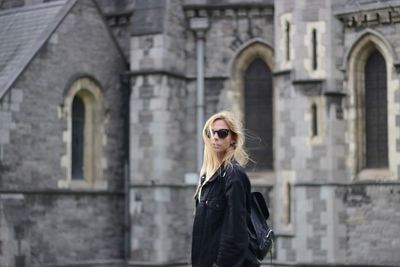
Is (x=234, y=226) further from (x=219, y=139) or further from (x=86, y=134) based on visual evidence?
(x=86, y=134)

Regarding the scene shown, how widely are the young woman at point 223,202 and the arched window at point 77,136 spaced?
1498cm

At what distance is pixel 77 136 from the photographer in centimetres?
2034

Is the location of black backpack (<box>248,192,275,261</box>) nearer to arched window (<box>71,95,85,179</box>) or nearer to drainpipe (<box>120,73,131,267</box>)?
arched window (<box>71,95,85,179</box>)

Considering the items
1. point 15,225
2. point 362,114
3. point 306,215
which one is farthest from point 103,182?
point 362,114

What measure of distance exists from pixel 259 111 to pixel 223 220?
52.2 ft

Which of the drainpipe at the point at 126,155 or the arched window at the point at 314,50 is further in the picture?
the drainpipe at the point at 126,155

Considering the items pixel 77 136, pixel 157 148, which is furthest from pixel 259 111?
pixel 77 136

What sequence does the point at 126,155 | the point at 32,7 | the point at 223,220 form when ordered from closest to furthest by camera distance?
the point at 223,220
the point at 32,7
the point at 126,155

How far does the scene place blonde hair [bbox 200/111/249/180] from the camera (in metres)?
5.32

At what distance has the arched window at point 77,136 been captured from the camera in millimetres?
20172

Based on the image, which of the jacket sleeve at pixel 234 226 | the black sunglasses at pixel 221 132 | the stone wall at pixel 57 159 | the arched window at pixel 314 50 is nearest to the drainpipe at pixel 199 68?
the stone wall at pixel 57 159

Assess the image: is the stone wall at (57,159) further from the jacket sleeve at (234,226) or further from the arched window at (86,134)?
the jacket sleeve at (234,226)

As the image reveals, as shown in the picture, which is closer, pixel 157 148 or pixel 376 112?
pixel 376 112

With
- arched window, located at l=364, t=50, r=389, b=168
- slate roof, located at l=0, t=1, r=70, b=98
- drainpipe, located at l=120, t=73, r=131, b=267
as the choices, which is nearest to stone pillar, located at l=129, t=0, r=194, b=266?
drainpipe, located at l=120, t=73, r=131, b=267
